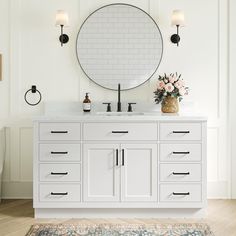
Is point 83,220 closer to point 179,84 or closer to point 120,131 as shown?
point 120,131

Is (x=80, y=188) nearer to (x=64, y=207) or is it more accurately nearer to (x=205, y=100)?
(x=64, y=207)

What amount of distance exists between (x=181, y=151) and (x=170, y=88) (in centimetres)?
66

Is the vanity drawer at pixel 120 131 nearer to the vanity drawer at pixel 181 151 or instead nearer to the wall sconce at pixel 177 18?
the vanity drawer at pixel 181 151

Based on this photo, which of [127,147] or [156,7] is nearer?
[127,147]

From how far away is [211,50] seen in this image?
4043 mm

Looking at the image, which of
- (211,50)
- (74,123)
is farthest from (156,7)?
(74,123)

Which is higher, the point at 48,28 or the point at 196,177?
the point at 48,28

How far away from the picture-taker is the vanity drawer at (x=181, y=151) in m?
3.46

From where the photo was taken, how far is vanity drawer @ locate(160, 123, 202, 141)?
3.45 meters

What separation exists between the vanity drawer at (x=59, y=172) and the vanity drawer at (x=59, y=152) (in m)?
0.06

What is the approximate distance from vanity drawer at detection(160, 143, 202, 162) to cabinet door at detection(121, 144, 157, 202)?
82 mm

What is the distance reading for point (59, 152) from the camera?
3.46m

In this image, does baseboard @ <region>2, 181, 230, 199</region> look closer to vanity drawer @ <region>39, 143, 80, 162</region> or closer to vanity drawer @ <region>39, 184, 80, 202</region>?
vanity drawer @ <region>39, 184, 80, 202</region>

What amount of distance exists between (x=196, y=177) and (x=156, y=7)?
5.92 feet
